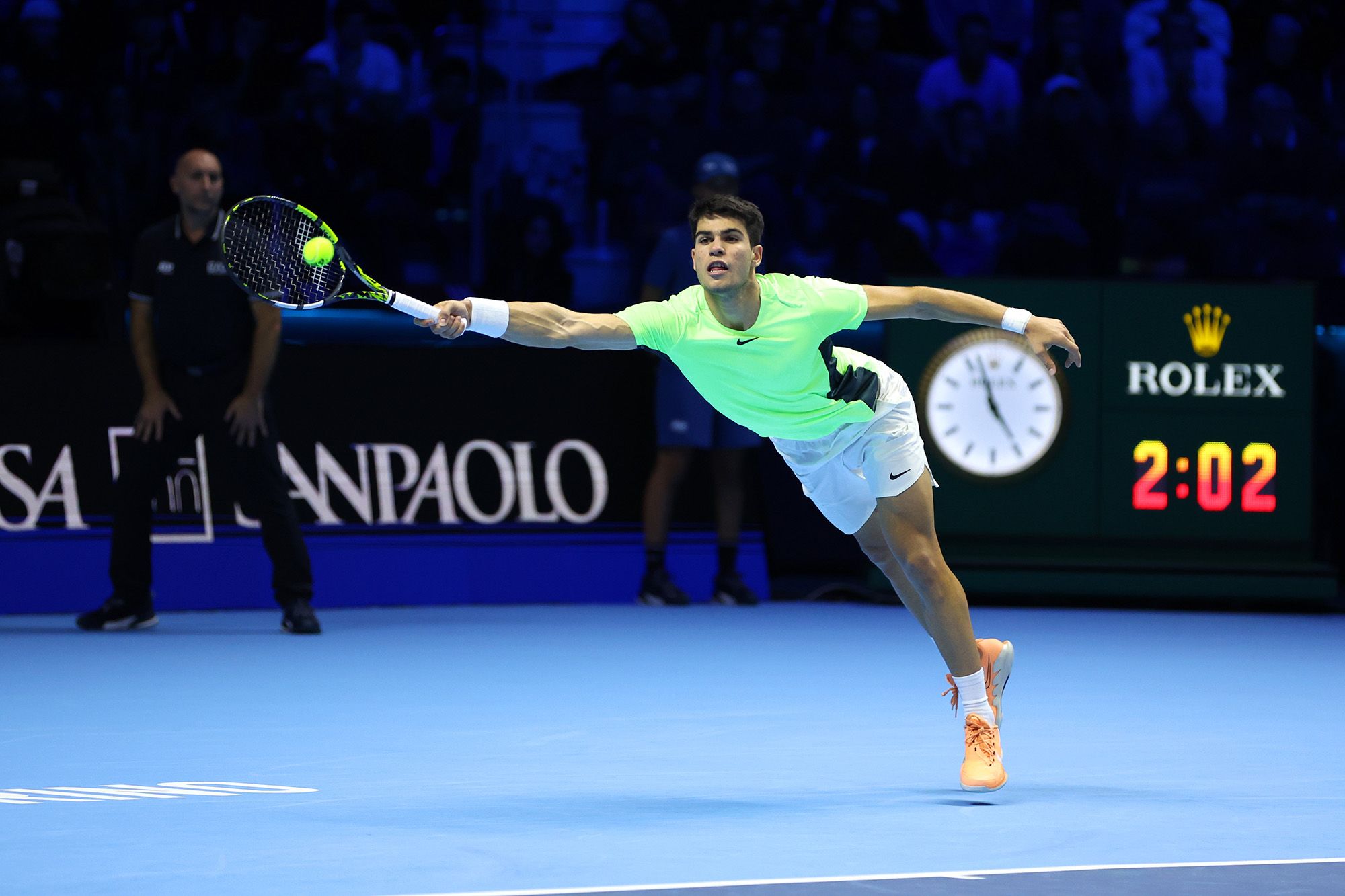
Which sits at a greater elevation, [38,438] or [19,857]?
[38,438]

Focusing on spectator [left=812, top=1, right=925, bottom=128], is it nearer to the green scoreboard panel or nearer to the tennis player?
the green scoreboard panel

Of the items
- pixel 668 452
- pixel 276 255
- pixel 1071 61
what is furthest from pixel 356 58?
pixel 276 255

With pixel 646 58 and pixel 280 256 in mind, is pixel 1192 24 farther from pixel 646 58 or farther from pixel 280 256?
pixel 280 256

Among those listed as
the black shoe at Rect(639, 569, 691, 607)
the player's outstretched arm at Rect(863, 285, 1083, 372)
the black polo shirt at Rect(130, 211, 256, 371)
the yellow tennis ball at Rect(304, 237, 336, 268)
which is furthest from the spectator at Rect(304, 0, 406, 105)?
the player's outstretched arm at Rect(863, 285, 1083, 372)

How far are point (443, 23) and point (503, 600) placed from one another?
430 cm

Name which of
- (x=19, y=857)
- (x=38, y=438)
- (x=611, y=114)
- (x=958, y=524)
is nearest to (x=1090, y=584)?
(x=958, y=524)

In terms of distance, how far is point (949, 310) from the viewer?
5.48 m

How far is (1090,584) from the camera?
10.5 meters

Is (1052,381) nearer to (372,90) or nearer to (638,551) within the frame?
(638,551)

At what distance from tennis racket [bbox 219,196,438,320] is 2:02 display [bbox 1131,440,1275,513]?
236 inches

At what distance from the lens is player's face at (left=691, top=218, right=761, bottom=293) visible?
5.41 meters

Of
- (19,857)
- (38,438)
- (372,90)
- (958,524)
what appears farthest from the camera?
(372,90)

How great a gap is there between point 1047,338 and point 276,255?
2200mm

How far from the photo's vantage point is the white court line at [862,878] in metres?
4.00
